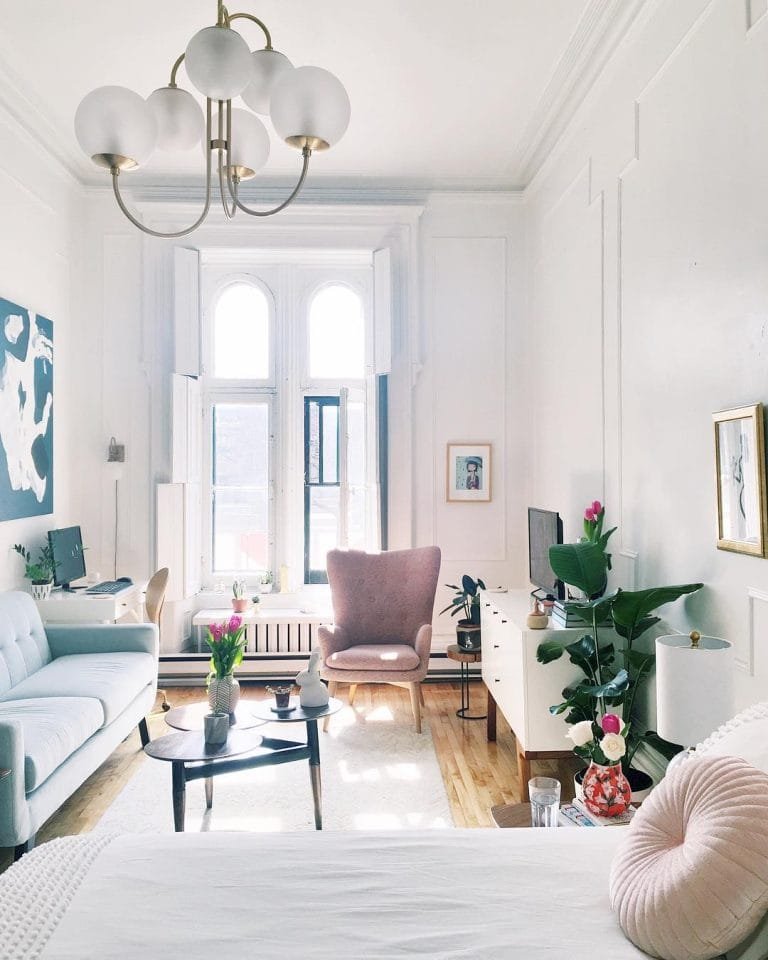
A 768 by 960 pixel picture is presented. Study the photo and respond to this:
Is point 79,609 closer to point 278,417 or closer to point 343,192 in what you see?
point 278,417

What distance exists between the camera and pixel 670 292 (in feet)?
9.92

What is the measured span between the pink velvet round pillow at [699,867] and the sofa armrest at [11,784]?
2.07 meters

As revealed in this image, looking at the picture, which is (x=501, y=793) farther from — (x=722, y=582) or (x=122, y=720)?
(x=122, y=720)

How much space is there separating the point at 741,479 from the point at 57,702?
2.85 meters

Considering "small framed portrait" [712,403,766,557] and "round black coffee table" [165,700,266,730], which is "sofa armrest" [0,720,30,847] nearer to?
"round black coffee table" [165,700,266,730]

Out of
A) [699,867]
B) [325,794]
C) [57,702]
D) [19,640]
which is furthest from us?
[19,640]

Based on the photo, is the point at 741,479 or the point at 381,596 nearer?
the point at 741,479

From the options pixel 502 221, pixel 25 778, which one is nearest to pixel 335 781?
pixel 25 778

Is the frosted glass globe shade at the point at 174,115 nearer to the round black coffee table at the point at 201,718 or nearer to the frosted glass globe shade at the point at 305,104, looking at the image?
the frosted glass globe shade at the point at 305,104

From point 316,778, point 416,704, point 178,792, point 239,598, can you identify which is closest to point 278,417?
point 239,598

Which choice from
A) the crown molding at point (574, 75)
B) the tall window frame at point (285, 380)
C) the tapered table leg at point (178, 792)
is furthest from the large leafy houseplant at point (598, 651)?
the tall window frame at point (285, 380)

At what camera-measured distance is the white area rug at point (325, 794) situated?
3248mm

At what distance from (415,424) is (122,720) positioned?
283 cm

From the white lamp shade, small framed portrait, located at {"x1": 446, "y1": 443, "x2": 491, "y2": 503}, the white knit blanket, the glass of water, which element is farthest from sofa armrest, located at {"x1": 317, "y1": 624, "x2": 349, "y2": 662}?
the white knit blanket
